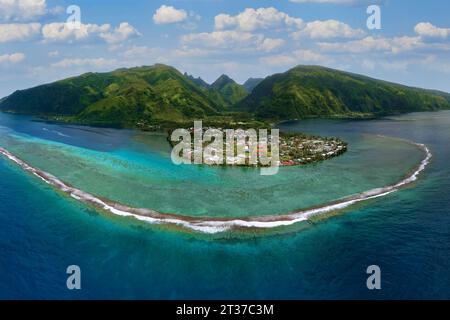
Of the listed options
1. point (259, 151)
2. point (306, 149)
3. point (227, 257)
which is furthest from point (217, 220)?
point (306, 149)

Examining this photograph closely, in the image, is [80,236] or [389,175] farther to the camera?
[389,175]

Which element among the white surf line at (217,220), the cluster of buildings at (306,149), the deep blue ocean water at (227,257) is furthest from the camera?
the cluster of buildings at (306,149)

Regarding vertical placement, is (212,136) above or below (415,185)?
above

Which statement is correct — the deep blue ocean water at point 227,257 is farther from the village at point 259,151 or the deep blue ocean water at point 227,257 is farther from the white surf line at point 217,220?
the village at point 259,151

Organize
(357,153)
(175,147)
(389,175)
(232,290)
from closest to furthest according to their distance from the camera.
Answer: (232,290)
(389,175)
(357,153)
(175,147)

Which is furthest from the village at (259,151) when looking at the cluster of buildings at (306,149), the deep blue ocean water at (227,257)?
the deep blue ocean water at (227,257)

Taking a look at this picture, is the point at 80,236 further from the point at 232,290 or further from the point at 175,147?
the point at 175,147

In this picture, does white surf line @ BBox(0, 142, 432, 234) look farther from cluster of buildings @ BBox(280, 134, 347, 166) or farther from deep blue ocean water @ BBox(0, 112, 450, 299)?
cluster of buildings @ BBox(280, 134, 347, 166)

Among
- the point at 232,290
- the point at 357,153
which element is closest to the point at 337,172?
the point at 357,153
